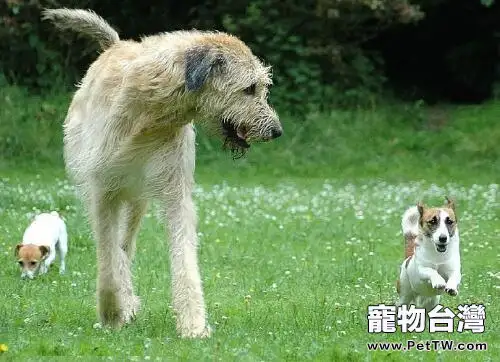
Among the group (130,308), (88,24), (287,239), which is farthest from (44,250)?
(287,239)

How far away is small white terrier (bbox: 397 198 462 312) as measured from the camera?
7957 millimetres

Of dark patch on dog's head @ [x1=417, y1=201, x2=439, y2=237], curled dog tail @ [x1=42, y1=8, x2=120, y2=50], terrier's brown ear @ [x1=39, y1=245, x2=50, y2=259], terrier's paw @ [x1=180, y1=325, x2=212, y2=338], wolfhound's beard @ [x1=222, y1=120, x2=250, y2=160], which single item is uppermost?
curled dog tail @ [x1=42, y1=8, x2=120, y2=50]

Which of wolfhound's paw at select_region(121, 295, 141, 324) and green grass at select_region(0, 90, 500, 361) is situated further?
wolfhound's paw at select_region(121, 295, 141, 324)

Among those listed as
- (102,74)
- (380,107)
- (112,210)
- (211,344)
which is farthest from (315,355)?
(380,107)

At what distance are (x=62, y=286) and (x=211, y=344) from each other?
3.09m

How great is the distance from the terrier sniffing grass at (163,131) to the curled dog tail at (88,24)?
64 centimetres

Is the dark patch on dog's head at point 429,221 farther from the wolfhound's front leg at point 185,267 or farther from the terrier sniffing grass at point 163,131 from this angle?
the wolfhound's front leg at point 185,267

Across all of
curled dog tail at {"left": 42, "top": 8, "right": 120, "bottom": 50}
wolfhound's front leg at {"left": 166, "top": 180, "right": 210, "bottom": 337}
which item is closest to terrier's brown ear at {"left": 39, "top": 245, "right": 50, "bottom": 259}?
curled dog tail at {"left": 42, "top": 8, "right": 120, "bottom": 50}

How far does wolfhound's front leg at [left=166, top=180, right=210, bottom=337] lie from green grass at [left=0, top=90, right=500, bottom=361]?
0.20m

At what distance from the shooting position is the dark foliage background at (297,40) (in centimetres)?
2216

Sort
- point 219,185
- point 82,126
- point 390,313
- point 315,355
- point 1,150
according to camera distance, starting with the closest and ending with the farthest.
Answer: point 315,355
point 390,313
point 82,126
point 219,185
point 1,150

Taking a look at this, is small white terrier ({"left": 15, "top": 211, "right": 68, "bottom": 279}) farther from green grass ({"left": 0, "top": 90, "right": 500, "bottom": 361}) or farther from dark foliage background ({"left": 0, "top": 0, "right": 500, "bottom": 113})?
dark foliage background ({"left": 0, "top": 0, "right": 500, "bottom": 113})

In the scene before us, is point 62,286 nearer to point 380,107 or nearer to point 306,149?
point 306,149

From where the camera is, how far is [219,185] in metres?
18.1
